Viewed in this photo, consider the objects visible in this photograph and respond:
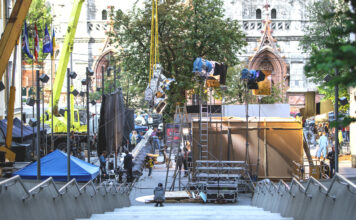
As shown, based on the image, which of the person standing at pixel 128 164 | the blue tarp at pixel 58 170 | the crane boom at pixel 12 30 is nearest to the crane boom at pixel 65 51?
the person standing at pixel 128 164

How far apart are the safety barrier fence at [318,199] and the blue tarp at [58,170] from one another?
8031mm

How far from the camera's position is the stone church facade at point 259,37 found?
180ft

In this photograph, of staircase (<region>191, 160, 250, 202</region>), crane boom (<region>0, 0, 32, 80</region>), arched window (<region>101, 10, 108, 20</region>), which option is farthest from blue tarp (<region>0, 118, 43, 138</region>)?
arched window (<region>101, 10, 108, 20</region>)

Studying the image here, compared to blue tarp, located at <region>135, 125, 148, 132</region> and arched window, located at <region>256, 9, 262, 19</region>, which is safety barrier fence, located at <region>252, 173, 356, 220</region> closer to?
blue tarp, located at <region>135, 125, 148, 132</region>

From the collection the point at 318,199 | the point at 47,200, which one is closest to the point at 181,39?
the point at 318,199

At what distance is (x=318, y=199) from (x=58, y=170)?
12584 mm

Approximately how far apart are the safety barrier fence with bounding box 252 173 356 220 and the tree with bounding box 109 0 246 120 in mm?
24462

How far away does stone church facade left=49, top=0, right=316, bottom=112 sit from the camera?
180 ft

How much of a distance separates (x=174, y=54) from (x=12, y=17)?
1884cm

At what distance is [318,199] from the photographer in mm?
9234

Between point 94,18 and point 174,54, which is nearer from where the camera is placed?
point 174,54

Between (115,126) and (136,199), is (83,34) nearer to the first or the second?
(115,126)

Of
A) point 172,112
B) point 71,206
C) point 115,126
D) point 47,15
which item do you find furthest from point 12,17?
point 47,15

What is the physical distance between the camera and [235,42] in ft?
130
